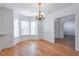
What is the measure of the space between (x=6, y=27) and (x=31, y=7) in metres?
0.64

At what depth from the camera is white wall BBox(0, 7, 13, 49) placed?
1.80m

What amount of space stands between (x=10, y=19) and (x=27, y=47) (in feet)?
2.22

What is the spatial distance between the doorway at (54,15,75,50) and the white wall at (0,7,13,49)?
960mm

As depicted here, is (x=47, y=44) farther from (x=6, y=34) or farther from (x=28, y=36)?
(x=6, y=34)

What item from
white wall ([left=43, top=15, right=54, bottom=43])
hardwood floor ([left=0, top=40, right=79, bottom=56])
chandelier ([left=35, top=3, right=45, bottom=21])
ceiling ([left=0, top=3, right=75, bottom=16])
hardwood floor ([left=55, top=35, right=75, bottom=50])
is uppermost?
ceiling ([left=0, top=3, right=75, bottom=16])

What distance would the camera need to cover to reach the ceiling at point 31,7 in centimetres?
171

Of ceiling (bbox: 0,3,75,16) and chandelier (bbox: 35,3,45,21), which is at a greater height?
ceiling (bbox: 0,3,75,16)

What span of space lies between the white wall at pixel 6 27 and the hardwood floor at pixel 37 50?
0.49 feet

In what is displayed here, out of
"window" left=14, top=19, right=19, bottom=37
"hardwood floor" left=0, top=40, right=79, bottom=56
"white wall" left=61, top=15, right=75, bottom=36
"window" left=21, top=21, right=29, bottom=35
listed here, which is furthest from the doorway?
"window" left=14, top=19, right=19, bottom=37

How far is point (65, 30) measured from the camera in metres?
2.03

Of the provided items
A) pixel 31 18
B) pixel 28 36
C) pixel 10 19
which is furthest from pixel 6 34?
pixel 31 18

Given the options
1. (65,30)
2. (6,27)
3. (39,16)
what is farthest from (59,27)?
(6,27)

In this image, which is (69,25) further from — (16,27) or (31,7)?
(16,27)

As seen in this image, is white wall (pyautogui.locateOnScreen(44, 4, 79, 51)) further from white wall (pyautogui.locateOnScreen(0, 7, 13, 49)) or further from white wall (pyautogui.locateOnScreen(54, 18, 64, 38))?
white wall (pyautogui.locateOnScreen(0, 7, 13, 49))
